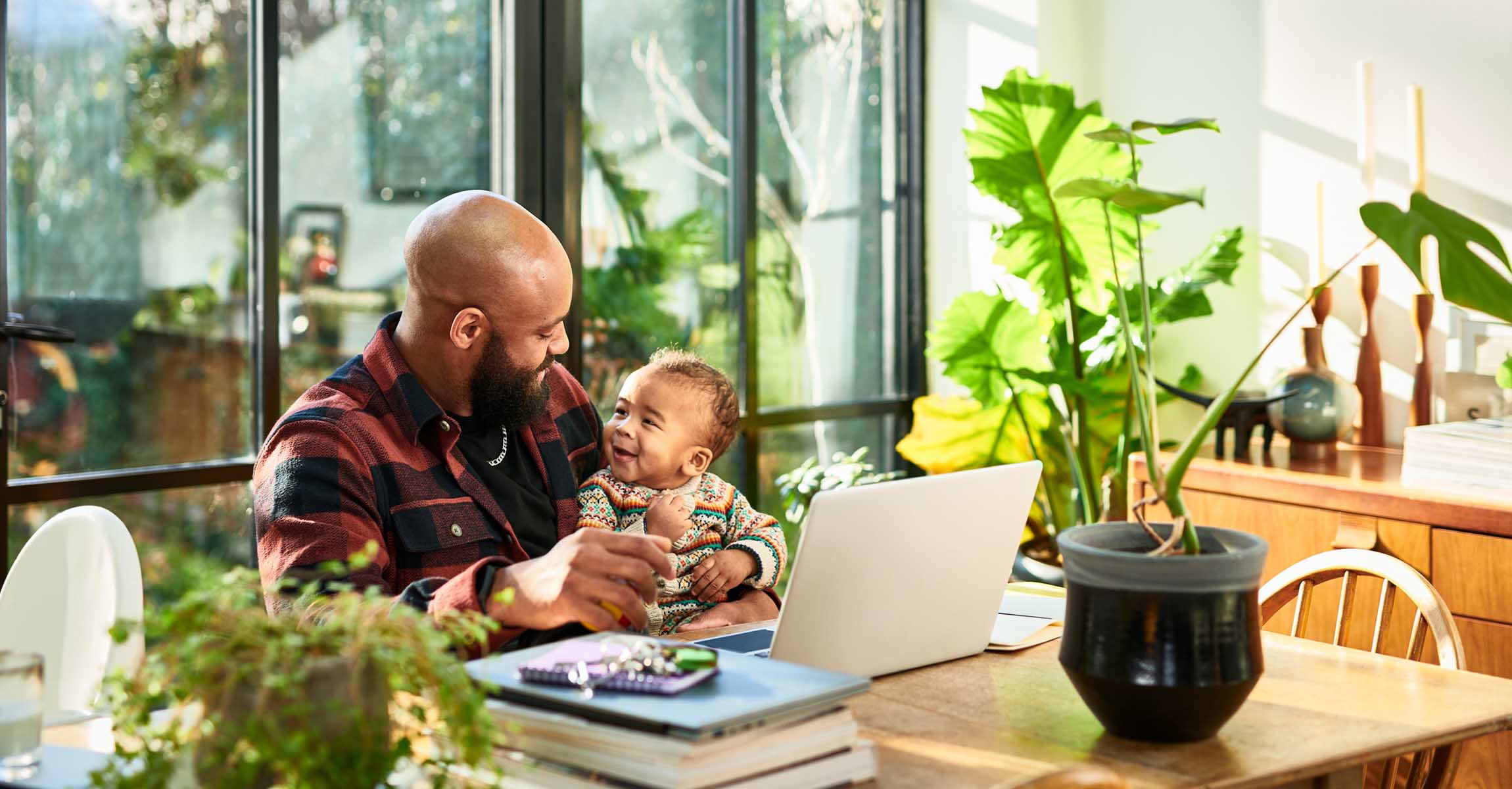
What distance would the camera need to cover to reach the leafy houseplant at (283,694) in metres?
0.97

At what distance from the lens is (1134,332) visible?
11.3 ft

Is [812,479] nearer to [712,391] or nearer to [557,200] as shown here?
[557,200]

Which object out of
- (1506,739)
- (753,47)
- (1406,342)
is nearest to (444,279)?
(753,47)

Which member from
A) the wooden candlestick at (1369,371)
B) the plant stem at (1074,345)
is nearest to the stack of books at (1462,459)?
the wooden candlestick at (1369,371)

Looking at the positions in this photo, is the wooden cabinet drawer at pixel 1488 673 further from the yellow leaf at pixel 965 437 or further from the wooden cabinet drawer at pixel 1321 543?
the yellow leaf at pixel 965 437

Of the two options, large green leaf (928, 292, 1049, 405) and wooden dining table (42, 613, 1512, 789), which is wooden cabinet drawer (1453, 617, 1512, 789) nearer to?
wooden dining table (42, 613, 1512, 789)

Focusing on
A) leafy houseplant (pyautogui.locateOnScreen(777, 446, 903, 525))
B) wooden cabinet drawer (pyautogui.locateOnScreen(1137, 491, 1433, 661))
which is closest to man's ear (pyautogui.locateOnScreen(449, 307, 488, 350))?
wooden cabinet drawer (pyautogui.locateOnScreen(1137, 491, 1433, 661))

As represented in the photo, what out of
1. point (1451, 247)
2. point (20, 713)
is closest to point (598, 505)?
point (20, 713)

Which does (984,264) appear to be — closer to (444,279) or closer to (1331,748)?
(444,279)

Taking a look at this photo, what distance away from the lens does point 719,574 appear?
78.4 inches

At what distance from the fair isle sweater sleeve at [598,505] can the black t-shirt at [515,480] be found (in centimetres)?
5

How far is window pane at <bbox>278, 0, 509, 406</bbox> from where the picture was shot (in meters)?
2.78

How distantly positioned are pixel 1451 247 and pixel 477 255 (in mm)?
1332

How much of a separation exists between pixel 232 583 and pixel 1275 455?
2539mm
